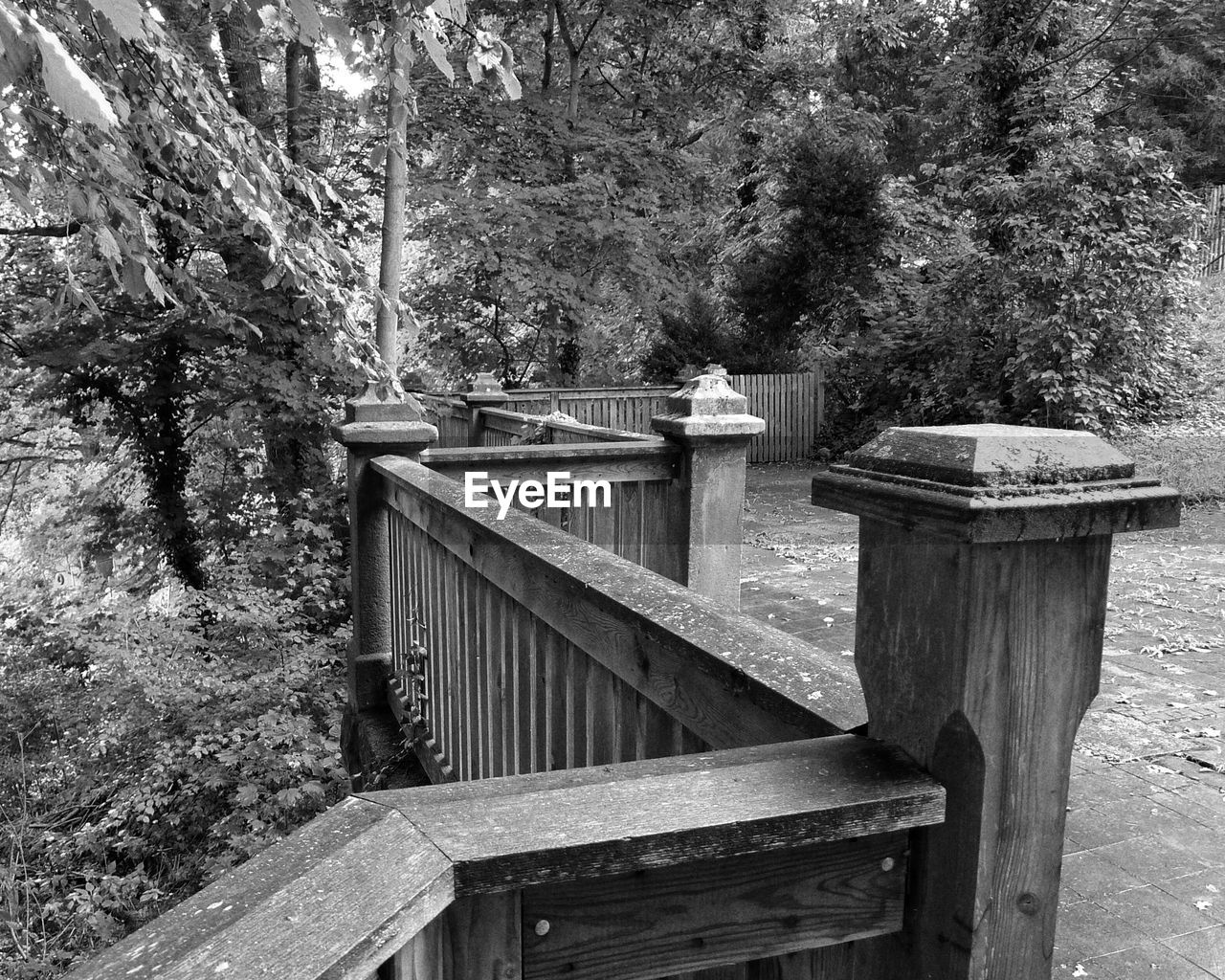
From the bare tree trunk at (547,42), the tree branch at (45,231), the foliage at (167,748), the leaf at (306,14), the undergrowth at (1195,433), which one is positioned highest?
the bare tree trunk at (547,42)

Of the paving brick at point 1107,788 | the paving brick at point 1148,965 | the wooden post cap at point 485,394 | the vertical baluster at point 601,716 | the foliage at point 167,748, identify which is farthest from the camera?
the wooden post cap at point 485,394

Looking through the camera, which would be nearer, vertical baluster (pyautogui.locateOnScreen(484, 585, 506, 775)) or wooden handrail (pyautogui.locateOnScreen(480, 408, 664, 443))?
vertical baluster (pyautogui.locateOnScreen(484, 585, 506, 775))

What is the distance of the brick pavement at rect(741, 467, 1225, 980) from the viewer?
3047 millimetres

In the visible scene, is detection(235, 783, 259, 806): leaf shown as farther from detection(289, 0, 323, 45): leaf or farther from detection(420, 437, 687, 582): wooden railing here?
detection(289, 0, 323, 45): leaf

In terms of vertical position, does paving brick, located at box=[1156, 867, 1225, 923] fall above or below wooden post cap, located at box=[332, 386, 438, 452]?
below

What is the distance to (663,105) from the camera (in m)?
17.8

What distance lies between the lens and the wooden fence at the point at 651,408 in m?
11.5

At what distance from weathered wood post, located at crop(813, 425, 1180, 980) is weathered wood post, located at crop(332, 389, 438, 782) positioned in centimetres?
394

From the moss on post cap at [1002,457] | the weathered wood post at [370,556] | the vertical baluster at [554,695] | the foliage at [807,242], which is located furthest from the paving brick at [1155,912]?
the foliage at [807,242]

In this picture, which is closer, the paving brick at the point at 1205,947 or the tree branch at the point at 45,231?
the paving brick at the point at 1205,947

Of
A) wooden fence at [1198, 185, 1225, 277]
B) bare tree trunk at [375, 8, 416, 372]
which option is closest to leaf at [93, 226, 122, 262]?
bare tree trunk at [375, 8, 416, 372]

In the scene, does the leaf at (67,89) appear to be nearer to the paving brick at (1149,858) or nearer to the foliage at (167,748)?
the paving brick at (1149,858)

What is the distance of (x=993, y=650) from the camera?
47.7 inches

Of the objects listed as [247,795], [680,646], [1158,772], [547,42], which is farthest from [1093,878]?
[547,42]
